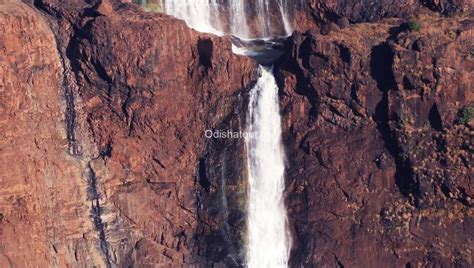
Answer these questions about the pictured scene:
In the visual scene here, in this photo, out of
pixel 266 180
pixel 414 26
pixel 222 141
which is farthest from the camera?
pixel 266 180

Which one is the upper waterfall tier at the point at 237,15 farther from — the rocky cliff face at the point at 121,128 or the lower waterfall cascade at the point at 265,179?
the lower waterfall cascade at the point at 265,179

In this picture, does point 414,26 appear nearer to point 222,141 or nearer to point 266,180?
point 266,180

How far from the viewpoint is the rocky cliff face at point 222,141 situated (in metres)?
42.9

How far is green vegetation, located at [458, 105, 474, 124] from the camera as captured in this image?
140ft

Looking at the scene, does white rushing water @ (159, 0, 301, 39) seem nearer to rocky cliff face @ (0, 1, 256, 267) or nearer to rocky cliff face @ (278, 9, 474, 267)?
rocky cliff face @ (0, 1, 256, 267)

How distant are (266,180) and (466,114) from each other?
11.5 metres

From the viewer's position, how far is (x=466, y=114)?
42688 millimetres

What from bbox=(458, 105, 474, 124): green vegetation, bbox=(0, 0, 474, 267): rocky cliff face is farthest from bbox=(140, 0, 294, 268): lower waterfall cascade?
bbox=(458, 105, 474, 124): green vegetation

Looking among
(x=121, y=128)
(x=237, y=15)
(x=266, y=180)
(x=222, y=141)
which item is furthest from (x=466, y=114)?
(x=121, y=128)

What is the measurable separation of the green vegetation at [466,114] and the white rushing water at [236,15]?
13094 millimetres

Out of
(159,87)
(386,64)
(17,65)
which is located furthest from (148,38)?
(386,64)

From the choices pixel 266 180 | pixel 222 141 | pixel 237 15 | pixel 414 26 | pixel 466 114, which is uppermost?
pixel 237 15

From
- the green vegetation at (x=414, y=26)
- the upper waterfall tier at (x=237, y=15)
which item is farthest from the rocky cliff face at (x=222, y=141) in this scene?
the upper waterfall tier at (x=237, y=15)

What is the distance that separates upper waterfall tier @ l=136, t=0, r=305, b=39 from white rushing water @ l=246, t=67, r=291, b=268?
5.96m
